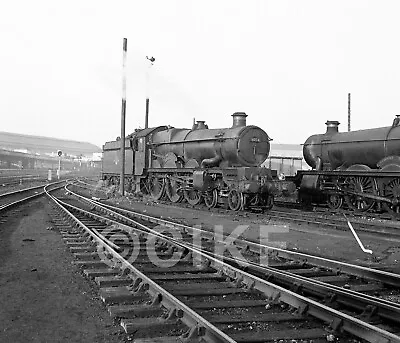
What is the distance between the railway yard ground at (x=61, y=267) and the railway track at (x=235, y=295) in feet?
0.81

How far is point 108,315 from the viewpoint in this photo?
4.89 metres

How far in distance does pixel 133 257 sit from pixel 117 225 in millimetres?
4025

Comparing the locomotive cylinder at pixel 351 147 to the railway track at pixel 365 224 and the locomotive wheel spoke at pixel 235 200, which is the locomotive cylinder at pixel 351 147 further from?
the locomotive wheel spoke at pixel 235 200

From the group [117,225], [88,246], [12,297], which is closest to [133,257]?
[88,246]

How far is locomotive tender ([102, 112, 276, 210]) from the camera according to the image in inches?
656

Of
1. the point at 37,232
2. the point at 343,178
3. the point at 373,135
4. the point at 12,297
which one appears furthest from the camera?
the point at 343,178

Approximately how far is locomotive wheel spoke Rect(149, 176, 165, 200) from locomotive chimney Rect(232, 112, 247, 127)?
5.34m

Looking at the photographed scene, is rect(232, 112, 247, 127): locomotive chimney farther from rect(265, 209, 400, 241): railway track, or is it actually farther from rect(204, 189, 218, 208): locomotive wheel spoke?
rect(265, 209, 400, 241): railway track

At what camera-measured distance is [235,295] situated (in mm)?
5586

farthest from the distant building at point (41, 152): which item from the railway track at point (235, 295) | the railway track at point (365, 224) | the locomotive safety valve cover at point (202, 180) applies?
the railway track at point (235, 295)

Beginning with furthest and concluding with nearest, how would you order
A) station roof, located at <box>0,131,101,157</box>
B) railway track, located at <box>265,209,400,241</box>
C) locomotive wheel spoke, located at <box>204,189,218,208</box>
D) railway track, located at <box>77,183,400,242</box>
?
station roof, located at <box>0,131,101,157</box>, locomotive wheel spoke, located at <box>204,189,218,208</box>, railway track, located at <box>77,183,400,242</box>, railway track, located at <box>265,209,400,241</box>

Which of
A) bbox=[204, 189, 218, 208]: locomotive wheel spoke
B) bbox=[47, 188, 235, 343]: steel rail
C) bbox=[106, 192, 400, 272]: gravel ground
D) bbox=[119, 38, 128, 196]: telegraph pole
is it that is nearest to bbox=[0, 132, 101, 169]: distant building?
bbox=[119, 38, 128, 196]: telegraph pole

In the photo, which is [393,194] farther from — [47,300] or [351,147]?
[47,300]

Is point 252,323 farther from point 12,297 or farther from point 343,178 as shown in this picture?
point 343,178
